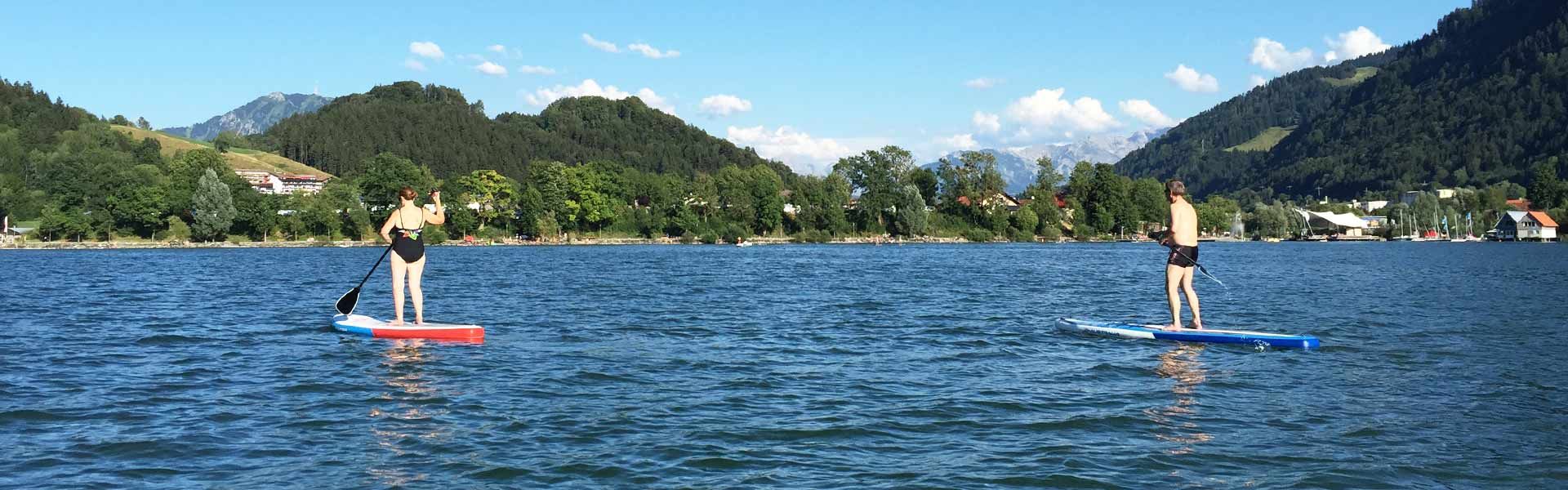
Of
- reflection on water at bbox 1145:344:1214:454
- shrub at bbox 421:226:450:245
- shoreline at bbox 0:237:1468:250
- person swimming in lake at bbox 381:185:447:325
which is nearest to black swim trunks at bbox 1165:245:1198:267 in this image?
reflection on water at bbox 1145:344:1214:454

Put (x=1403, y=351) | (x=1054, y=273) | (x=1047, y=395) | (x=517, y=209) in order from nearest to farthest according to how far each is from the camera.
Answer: (x=1047, y=395)
(x=1403, y=351)
(x=1054, y=273)
(x=517, y=209)

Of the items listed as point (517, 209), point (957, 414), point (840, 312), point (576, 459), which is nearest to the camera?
point (576, 459)

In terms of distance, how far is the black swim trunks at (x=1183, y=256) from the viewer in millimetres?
21109

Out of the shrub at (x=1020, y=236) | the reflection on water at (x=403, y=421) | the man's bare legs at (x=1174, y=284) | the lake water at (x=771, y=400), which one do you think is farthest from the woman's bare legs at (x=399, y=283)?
the shrub at (x=1020, y=236)

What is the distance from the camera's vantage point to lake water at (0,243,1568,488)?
1091cm

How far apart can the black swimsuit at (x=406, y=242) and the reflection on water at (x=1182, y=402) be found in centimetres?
1330

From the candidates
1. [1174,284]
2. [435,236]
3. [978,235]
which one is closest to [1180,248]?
[1174,284]

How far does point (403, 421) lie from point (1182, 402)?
9.85 meters

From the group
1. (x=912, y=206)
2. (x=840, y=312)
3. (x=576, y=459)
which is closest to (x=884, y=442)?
(x=576, y=459)

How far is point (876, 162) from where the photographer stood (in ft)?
547

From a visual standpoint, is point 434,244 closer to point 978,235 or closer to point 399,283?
point 978,235

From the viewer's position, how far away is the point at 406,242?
69.2 ft

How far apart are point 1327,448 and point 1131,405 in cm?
298

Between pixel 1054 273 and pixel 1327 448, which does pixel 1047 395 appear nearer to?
pixel 1327 448
